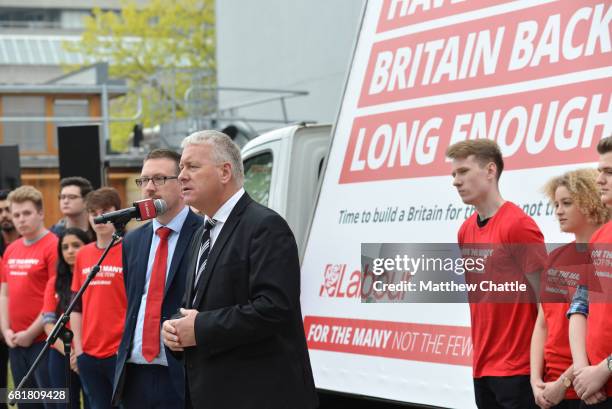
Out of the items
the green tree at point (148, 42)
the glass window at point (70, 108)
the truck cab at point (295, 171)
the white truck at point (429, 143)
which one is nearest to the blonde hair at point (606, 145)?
the white truck at point (429, 143)

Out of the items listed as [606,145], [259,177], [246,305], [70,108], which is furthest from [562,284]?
[70,108]

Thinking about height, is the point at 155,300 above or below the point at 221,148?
below

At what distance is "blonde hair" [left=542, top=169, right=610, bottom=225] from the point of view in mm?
4941

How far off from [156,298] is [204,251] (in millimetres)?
1208

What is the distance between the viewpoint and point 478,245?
5449mm

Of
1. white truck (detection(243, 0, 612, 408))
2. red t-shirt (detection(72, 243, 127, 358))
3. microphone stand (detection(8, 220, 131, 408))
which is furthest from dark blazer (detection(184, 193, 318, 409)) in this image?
red t-shirt (detection(72, 243, 127, 358))

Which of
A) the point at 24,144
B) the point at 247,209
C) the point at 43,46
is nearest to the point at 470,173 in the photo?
the point at 247,209

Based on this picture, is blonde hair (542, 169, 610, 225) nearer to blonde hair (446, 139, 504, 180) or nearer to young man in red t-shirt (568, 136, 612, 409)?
young man in red t-shirt (568, 136, 612, 409)

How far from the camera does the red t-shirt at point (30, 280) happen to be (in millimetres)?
8578

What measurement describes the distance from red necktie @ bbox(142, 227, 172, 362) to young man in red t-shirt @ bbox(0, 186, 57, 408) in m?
2.96

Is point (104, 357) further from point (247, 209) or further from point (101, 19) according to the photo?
point (101, 19)

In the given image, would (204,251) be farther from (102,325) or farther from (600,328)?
(102,325)

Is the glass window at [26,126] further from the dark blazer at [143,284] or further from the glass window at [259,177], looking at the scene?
the dark blazer at [143,284]

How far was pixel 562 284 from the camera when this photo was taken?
5043mm
